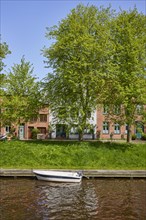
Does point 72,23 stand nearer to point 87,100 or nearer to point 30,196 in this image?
point 87,100

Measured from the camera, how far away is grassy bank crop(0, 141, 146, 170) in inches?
1533

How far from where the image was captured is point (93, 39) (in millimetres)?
45750

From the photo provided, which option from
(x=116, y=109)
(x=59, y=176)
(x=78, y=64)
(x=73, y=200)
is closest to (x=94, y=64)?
(x=78, y=64)

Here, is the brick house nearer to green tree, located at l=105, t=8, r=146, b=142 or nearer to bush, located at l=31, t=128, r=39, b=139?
bush, located at l=31, t=128, r=39, b=139

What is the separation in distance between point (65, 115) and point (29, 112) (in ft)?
23.0

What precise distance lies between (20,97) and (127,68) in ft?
57.8

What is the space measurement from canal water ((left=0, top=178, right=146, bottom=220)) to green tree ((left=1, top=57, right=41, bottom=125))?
1746 centimetres

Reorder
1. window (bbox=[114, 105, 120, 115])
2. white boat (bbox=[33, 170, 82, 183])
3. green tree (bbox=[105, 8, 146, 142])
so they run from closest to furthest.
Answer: white boat (bbox=[33, 170, 82, 183]), green tree (bbox=[105, 8, 146, 142]), window (bbox=[114, 105, 120, 115])

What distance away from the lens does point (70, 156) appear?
40.7 meters

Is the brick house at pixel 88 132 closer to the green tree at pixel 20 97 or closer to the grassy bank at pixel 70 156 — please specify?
the green tree at pixel 20 97

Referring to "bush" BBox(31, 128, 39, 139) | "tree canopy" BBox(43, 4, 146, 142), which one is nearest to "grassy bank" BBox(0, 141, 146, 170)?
"tree canopy" BBox(43, 4, 146, 142)

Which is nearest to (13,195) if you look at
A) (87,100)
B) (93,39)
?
(87,100)

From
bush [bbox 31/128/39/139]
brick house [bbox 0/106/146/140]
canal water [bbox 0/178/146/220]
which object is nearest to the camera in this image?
canal water [bbox 0/178/146/220]

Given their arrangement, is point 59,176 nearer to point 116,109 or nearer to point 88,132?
point 116,109
